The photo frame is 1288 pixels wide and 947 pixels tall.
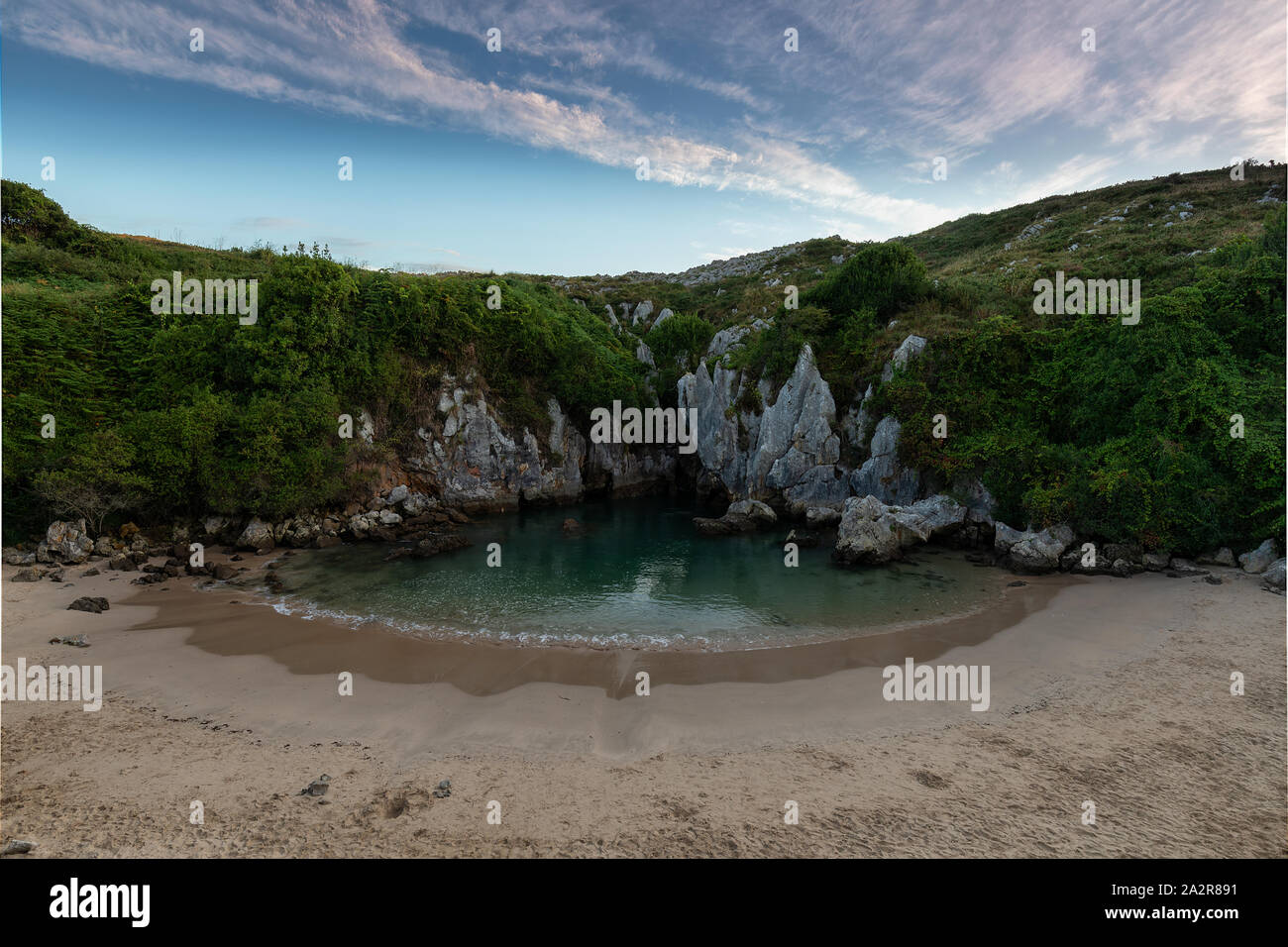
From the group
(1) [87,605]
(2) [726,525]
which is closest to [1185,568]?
(2) [726,525]

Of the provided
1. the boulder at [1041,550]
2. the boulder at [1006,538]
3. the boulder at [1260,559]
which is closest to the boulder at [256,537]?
the boulder at [1041,550]

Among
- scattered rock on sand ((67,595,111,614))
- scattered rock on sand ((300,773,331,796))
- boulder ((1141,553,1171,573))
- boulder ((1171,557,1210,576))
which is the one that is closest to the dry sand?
scattered rock on sand ((300,773,331,796))

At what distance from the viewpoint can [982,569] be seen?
2152 cm

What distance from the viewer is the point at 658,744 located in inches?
Result: 396

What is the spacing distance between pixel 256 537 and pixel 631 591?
19.1 metres

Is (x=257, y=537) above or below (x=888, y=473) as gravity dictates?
below

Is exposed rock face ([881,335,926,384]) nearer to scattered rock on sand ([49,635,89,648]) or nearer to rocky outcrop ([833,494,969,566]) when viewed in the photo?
rocky outcrop ([833,494,969,566])

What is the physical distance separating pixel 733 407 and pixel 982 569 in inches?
831

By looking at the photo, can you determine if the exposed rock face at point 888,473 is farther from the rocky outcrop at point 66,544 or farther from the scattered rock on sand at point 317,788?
the rocky outcrop at point 66,544

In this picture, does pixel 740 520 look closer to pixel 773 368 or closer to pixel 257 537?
pixel 773 368

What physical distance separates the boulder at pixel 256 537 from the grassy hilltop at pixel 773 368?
4.17 ft

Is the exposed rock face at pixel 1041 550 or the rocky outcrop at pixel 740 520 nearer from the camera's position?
the exposed rock face at pixel 1041 550

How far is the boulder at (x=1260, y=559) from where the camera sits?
17.2 metres
